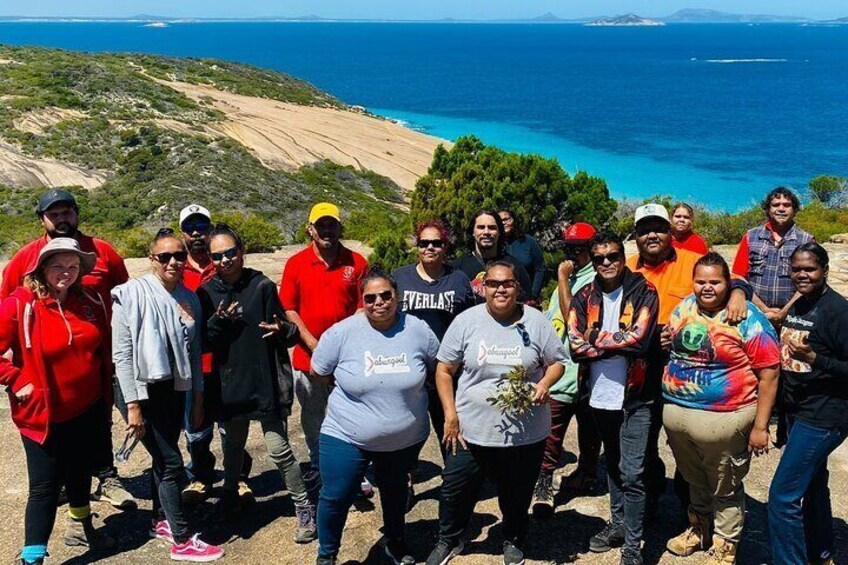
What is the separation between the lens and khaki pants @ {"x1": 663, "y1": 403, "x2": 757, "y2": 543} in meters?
4.12

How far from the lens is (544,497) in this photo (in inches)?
203

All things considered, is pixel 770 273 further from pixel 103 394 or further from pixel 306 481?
pixel 103 394

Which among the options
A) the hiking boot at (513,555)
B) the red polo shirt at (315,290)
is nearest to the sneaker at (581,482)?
the hiking boot at (513,555)

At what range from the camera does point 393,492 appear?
442 cm

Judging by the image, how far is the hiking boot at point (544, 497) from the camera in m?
5.12

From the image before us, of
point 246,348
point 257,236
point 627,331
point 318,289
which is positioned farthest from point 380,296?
point 257,236

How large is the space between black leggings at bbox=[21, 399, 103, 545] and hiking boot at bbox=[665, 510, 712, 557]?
364 centimetres

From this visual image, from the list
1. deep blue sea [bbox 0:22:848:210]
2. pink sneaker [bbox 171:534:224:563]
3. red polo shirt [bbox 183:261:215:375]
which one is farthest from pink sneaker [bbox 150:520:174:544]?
deep blue sea [bbox 0:22:848:210]

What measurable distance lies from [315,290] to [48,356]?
1.65 meters

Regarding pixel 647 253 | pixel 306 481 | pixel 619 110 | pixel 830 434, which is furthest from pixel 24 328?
pixel 619 110

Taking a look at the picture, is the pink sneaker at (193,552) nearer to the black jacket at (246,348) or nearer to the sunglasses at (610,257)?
the black jacket at (246,348)

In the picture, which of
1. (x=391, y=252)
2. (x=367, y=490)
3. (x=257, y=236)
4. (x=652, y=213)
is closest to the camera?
(x=652, y=213)

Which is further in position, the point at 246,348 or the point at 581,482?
the point at 581,482

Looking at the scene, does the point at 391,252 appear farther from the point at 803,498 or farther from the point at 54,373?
the point at 803,498
